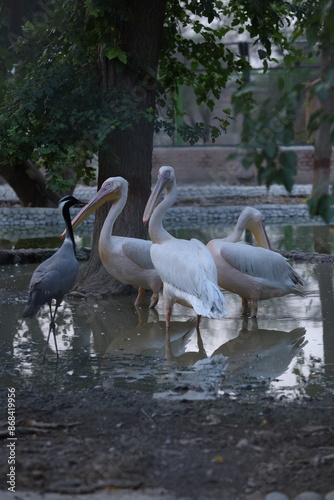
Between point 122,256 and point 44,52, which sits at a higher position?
point 44,52

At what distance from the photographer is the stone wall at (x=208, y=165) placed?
23203 millimetres

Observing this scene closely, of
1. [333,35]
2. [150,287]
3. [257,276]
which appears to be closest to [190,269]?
[257,276]

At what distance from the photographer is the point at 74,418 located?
12.8 ft

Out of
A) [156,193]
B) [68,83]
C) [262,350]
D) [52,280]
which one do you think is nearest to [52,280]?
[52,280]

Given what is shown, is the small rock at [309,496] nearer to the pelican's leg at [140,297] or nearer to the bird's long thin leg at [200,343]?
the bird's long thin leg at [200,343]

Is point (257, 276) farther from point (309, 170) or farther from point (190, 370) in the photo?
point (309, 170)

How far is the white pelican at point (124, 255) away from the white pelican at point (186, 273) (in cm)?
57

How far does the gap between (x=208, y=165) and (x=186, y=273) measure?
17325 mm

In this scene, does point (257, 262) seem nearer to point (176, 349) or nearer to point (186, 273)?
point (186, 273)

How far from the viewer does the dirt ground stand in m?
3.12

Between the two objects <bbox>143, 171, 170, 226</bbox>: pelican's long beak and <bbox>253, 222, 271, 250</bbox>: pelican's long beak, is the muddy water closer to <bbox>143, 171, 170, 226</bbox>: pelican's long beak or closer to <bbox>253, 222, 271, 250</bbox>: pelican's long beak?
<bbox>253, 222, 271, 250</bbox>: pelican's long beak

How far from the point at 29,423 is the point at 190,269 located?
272 cm

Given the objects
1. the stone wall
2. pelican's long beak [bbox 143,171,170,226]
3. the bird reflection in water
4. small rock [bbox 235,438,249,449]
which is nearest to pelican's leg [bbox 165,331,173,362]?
the bird reflection in water

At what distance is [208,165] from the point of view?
23.3 metres
